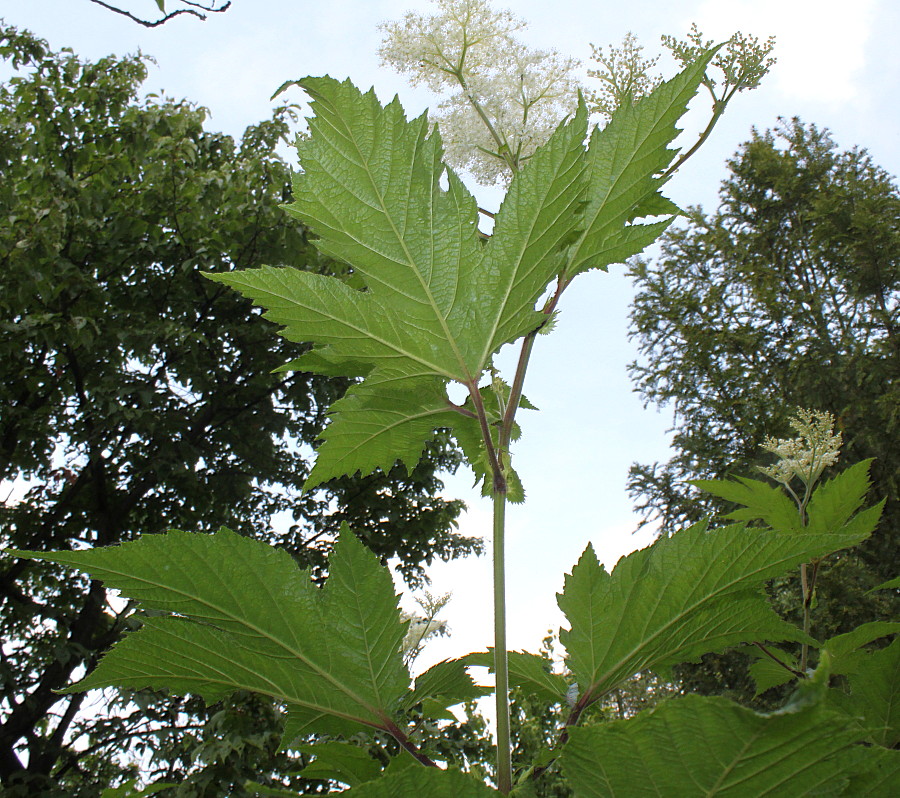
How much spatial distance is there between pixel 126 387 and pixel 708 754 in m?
6.07

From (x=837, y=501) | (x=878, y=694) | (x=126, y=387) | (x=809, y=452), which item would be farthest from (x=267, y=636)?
(x=126, y=387)

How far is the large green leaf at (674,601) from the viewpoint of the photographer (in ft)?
1.58

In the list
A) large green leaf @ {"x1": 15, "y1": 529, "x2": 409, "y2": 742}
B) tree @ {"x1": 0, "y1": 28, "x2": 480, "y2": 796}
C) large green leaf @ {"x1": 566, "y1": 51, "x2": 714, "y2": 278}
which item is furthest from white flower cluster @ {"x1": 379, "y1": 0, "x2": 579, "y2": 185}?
tree @ {"x1": 0, "y1": 28, "x2": 480, "y2": 796}

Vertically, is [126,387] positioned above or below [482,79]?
above

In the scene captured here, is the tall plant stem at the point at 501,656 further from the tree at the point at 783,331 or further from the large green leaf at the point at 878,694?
the tree at the point at 783,331

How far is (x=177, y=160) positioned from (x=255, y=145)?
5.71 feet

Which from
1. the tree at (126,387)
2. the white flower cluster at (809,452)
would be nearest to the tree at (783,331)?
the tree at (126,387)

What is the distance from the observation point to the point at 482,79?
1127 millimetres

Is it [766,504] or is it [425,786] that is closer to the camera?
[425,786]

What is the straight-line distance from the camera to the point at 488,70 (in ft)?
3.75

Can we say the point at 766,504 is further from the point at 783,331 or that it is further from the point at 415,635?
the point at 783,331

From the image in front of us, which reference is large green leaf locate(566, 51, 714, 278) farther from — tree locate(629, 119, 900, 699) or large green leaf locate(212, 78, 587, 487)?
tree locate(629, 119, 900, 699)

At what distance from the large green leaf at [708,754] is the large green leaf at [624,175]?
0.39 m

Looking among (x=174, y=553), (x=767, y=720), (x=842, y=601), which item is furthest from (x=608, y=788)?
(x=842, y=601)
